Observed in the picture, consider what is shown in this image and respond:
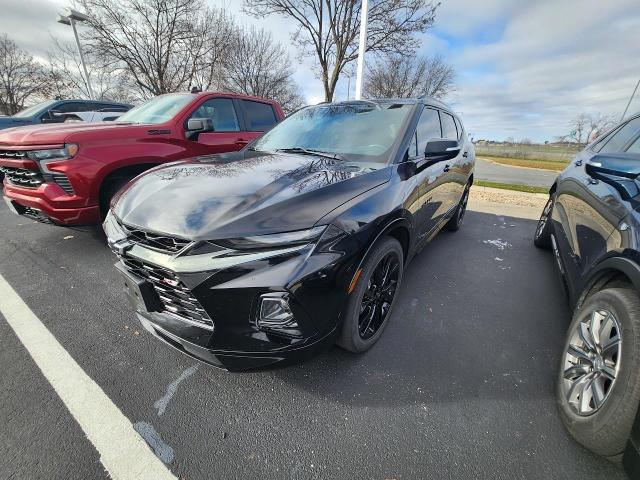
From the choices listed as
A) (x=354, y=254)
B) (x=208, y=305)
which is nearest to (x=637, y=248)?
(x=354, y=254)

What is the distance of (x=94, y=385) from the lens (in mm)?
1843

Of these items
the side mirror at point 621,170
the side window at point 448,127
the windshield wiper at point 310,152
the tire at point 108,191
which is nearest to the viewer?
the side mirror at point 621,170

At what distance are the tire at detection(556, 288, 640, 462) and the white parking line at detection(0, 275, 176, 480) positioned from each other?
1.95 m

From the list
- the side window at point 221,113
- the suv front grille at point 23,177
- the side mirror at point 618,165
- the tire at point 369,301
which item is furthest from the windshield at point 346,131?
the suv front grille at point 23,177

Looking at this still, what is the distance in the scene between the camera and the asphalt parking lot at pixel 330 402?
146cm

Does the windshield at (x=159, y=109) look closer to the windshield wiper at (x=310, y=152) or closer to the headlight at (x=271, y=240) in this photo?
the windshield wiper at (x=310, y=152)

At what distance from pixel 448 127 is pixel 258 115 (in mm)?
3150

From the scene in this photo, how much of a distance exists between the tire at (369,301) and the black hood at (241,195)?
0.43 m

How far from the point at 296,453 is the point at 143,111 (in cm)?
488

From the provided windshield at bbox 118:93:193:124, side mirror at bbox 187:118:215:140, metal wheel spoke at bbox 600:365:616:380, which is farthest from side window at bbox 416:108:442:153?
windshield at bbox 118:93:193:124

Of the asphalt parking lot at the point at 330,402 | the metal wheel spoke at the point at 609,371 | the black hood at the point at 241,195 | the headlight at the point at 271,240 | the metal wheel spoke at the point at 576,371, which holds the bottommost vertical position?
the asphalt parking lot at the point at 330,402

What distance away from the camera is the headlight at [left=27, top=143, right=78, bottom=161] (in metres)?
3.07

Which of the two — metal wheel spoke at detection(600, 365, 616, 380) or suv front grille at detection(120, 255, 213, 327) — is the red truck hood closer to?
suv front grille at detection(120, 255, 213, 327)

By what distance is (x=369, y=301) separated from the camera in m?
2.07
